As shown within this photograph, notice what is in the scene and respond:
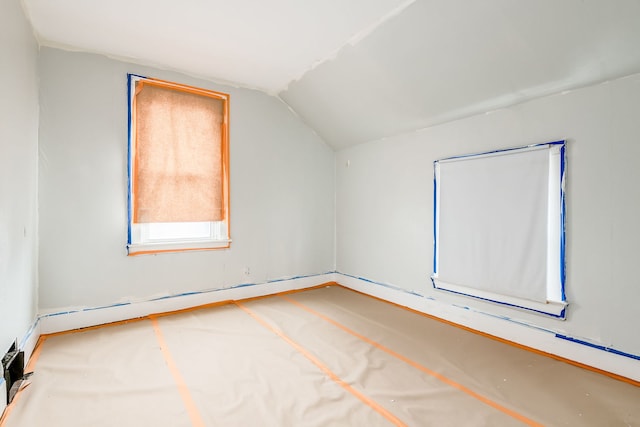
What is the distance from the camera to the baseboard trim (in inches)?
84.5

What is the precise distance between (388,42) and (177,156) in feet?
8.12

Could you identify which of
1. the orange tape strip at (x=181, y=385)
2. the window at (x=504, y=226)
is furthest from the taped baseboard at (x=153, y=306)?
the window at (x=504, y=226)

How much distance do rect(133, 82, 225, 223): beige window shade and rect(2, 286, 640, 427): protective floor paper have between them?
4.09 feet

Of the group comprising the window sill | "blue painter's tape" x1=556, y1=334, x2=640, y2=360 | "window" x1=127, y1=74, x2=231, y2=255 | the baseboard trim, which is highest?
"window" x1=127, y1=74, x2=231, y2=255

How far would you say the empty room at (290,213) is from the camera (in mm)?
1949

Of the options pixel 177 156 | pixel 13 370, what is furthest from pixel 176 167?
pixel 13 370

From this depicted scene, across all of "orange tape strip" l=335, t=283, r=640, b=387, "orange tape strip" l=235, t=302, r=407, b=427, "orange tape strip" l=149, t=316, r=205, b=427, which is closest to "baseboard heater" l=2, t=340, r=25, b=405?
"orange tape strip" l=149, t=316, r=205, b=427

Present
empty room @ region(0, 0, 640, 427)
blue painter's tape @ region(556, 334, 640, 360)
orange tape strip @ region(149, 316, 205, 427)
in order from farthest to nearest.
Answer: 1. blue painter's tape @ region(556, 334, 640, 360)
2. empty room @ region(0, 0, 640, 427)
3. orange tape strip @ region(149, 316, 205, 427)

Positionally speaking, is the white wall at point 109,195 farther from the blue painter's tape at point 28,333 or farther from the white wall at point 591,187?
the white wall at point 591,187

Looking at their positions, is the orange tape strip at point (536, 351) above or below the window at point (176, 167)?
below

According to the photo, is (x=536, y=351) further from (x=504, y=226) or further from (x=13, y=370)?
(x=13, y=370)

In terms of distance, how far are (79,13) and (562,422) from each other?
4.32 m

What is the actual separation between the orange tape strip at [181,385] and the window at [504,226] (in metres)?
2.52

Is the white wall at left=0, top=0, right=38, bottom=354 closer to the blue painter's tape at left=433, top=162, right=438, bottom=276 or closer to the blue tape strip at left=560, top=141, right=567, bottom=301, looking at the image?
the blue painter's tape at left=433, top=162, right=438, bottom=276
